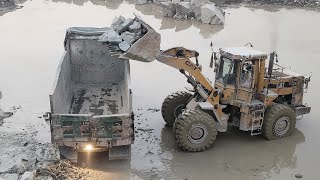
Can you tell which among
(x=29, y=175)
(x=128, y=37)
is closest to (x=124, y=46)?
(x=128, y=37)

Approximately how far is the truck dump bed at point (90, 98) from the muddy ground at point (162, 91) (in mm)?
757

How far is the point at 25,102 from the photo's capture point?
13039mm

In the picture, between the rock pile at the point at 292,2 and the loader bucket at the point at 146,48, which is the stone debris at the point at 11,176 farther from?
the rock pile at the point at 292,2

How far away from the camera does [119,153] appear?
30.9 ft

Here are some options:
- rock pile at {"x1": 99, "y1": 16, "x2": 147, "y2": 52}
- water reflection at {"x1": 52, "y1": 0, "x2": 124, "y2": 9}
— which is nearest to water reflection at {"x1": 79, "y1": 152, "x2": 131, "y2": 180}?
rock pile at {"x1": 99, "y1": 16, "x2": 147, "y2": 52}

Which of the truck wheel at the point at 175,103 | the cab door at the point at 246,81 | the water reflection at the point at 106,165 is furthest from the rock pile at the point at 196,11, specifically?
the water reflection at the point at 106,165

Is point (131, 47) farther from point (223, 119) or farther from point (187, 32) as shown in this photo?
point (187, 32)

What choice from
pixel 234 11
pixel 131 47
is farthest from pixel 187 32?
pixel 131 47

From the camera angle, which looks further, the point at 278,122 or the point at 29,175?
the point at 278,122

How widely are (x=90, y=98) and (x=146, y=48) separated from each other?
3.28 m

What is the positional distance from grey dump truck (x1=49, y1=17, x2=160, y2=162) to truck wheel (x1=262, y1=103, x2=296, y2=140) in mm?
3171

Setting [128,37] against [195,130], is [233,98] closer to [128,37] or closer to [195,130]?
[195,130]

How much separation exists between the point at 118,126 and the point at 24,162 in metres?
2.30

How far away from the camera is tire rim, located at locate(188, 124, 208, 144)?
991 cm
